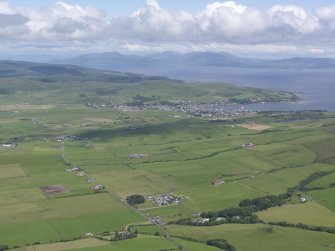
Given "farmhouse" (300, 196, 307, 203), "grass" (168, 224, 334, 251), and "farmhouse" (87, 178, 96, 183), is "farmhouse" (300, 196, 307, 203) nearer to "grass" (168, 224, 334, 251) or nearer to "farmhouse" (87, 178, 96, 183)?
"grass" (168, 224, 334, 251)

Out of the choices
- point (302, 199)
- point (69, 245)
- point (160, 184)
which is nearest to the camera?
point (69, 245)

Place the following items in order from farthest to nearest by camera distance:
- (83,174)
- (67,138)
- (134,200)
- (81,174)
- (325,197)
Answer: (67,138), (83,174), (81,174), (325,197), (134,200)

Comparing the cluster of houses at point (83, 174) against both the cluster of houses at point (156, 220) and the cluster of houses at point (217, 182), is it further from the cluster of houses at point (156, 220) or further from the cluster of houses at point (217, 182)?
the cluster of houses at point (217, 182)

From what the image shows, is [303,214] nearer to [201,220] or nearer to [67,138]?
[201,220]

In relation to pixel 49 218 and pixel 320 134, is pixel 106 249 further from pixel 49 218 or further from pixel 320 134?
pixel 320 134

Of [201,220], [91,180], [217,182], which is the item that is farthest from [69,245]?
[217,182]

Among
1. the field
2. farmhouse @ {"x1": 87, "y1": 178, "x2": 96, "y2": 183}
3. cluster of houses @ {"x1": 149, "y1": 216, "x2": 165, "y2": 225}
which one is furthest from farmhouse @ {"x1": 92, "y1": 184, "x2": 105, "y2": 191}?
cluster of houses @ {"x1": 149, "y1": 216, "x2": 165, "y2": 225}
